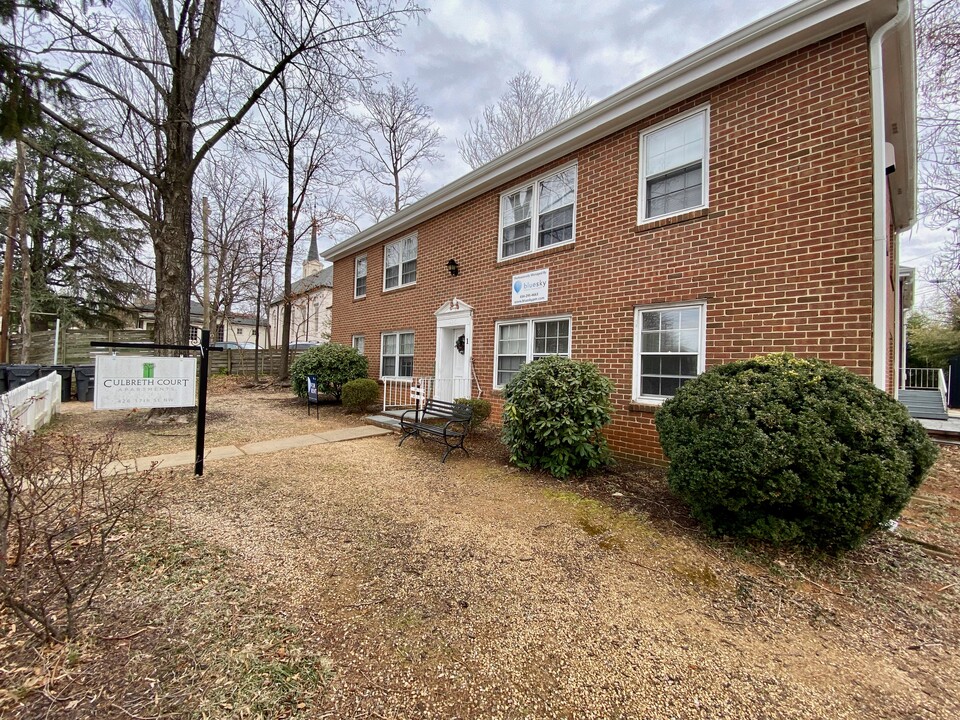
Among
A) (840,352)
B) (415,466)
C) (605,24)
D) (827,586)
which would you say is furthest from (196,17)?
(827,586)

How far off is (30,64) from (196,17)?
19.7 ft

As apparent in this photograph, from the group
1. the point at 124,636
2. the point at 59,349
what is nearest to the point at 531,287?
the point at 124,636

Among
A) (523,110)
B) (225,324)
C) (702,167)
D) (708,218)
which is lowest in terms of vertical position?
(708,218)

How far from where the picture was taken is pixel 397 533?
3625 mm

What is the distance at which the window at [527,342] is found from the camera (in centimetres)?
730

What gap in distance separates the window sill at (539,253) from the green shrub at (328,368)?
18.5ft

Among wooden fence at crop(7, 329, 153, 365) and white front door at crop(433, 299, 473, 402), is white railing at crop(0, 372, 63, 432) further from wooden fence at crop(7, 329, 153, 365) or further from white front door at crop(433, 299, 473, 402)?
wooden fence at crop(7, 329, 153, 365)

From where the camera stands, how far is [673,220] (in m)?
5.78

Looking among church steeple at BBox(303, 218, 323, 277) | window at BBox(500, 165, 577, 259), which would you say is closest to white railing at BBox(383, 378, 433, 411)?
window at BBox(500, 165, 577, 259)

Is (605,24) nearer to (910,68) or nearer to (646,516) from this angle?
(910,68)

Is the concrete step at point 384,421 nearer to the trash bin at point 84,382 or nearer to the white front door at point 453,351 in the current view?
the white front door at point 453,351

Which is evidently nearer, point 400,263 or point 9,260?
point 400,263

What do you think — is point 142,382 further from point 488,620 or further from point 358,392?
point 488,620

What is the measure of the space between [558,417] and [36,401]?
8.77 metres
